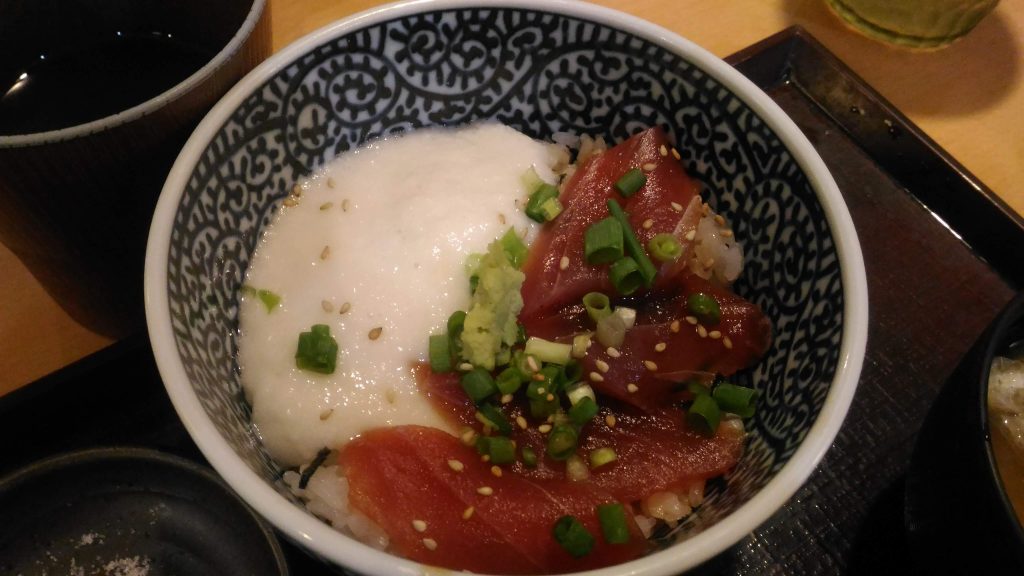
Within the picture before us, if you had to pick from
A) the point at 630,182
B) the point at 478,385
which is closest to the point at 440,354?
the point at 478,385

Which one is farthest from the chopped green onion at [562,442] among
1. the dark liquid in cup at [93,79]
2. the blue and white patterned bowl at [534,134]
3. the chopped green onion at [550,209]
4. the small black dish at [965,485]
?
the dark liquid in cup at [93,79]

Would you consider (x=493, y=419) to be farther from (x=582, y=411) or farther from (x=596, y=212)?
(x=596, y=212)

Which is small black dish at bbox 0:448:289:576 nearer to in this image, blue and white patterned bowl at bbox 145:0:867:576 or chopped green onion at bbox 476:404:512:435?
blue and white patterned bowl at bbox 145:0:867:576

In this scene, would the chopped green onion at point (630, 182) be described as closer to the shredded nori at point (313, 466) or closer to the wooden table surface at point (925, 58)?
the shredded nori at point (313, 466)

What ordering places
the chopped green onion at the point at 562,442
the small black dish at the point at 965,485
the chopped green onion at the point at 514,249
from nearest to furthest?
the small black dish at the point at 965,485 → the chopped green onion at the point at 562,442 → the chopped green onion at the point at 514,249

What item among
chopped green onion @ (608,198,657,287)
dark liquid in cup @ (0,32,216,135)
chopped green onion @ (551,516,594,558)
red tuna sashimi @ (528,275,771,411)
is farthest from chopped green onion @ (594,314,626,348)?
dark liquid in cup @ (0,32,216,135)

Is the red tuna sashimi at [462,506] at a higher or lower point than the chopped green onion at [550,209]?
lower
